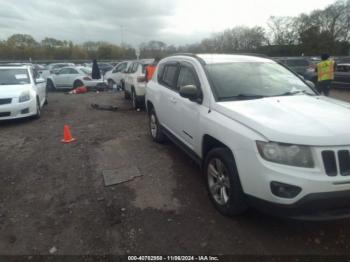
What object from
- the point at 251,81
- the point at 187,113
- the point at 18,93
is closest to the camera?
the point at 251,81

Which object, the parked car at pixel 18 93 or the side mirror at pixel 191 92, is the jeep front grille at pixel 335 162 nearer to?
the side mirror at pixel 191 92

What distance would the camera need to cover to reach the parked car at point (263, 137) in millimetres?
2631

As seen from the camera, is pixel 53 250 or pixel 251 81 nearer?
pixel 53 250

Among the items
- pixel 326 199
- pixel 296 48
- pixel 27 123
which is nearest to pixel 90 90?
pixel 27 123

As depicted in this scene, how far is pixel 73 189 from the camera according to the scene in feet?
14.2

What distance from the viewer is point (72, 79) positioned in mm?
18234

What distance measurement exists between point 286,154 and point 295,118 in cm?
49

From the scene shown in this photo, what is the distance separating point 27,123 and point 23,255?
6623 mm

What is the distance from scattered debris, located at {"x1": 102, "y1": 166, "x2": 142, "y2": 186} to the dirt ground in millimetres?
99

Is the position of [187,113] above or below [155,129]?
above

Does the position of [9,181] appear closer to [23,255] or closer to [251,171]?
[23,255]

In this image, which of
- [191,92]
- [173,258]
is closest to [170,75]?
[191,92]

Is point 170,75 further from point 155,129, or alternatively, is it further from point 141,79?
point 141,79

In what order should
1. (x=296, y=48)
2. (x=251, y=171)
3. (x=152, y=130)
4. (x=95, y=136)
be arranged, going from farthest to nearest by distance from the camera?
(x=296, y=48)
(x=95, y=136)
(x=152, y=130)
(x=251, y=171)
